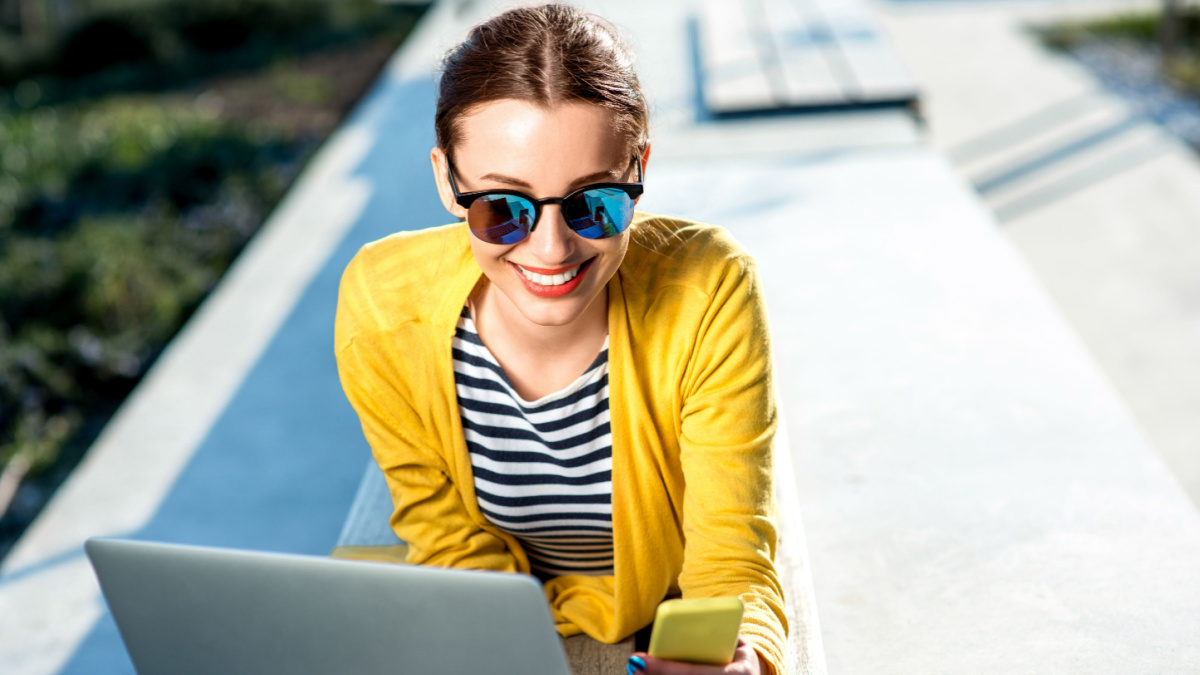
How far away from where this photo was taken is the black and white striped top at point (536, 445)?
1.62 meters

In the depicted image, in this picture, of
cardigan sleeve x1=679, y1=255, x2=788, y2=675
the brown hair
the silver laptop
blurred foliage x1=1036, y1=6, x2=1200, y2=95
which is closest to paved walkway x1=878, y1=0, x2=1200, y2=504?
blurred foliage x1=1036, y1=6, x2=1200, y2=95

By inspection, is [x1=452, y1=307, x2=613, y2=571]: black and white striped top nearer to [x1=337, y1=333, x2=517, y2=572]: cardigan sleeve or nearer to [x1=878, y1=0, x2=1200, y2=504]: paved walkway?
[x1=337, y1=333, x2=517, y2=572]: cardigan sleeve

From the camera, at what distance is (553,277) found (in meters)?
1.43

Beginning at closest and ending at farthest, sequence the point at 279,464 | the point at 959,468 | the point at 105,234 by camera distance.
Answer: the point at 959,468 → the point at 279,464 → the point at 105,234

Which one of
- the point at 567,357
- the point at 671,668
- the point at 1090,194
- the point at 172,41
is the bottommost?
the point at 1090,194

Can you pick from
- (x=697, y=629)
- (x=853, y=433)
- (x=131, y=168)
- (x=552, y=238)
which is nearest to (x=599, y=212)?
(x=552, y=238)

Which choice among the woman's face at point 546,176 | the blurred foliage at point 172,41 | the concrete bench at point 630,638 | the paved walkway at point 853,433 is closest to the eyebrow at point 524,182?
the woman's face at point 546,176

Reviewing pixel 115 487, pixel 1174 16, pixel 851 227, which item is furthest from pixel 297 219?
pixel 1174 16

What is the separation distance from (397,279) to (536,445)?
0.36 meters

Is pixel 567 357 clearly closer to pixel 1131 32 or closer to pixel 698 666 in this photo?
pixel 698 666

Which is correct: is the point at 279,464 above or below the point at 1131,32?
above

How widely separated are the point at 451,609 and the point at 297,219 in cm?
360

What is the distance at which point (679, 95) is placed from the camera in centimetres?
496

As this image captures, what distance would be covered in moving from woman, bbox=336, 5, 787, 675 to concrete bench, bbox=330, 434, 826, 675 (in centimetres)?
4
